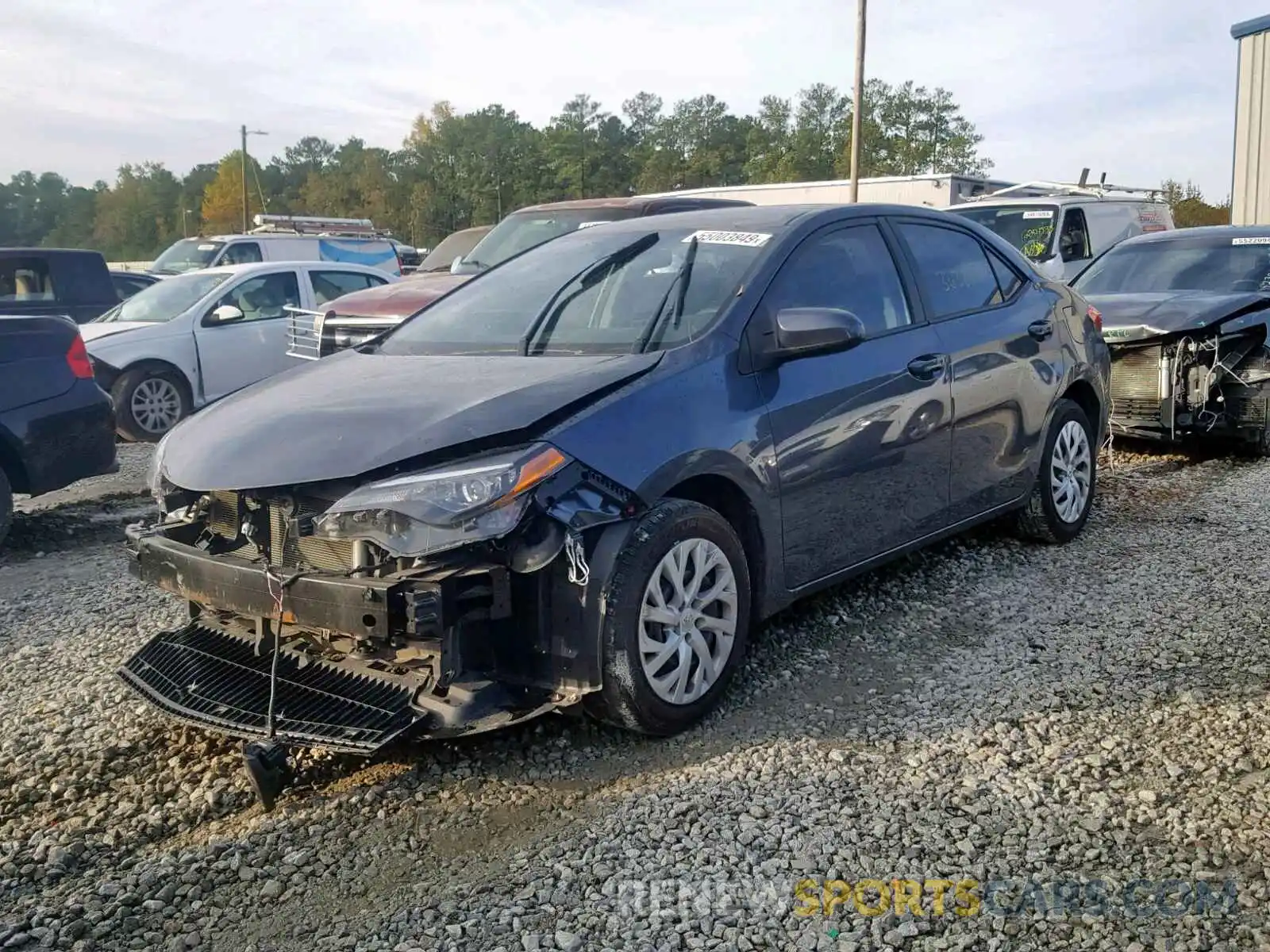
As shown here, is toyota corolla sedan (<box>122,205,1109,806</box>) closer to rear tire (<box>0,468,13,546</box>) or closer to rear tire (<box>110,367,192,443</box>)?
rear tire (<box>0,468,13,546</box>)

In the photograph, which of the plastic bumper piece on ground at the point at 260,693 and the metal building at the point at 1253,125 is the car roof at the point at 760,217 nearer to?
the plastic bumper piece on ground at the point at 260,693

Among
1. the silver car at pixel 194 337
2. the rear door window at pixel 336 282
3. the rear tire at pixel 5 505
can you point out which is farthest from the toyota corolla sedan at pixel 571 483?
the rear door window at pixel 336 282

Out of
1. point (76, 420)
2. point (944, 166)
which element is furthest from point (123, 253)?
point (76, 420)

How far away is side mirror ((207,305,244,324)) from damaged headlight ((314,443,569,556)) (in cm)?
825

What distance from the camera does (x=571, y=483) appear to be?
330cm

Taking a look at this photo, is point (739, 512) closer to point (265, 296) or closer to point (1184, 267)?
point (1184, 267)

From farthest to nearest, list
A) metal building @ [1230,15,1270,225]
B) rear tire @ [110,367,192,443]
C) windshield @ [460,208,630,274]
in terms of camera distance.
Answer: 1. metal building @ [1230,15,1270,225]
2. rear tire @ [110,367,192,443]
3. windshield @ [460,208,630,274]

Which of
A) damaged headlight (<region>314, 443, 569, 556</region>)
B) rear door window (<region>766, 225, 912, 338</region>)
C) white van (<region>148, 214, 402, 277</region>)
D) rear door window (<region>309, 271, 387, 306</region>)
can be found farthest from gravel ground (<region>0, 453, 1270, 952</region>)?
white van (<region>148, 214, 402, 277</region>)

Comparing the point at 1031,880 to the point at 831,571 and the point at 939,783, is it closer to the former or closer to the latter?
the point at 939,783

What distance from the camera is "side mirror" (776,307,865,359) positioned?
3.93 m

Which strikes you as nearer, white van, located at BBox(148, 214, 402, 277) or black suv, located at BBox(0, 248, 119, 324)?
black suv, located at BBox(0, 248, 119, 324)

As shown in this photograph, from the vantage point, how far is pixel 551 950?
255cm

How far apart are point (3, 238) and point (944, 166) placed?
250ft

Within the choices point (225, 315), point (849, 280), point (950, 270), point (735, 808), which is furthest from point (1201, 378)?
point (225, 315)
